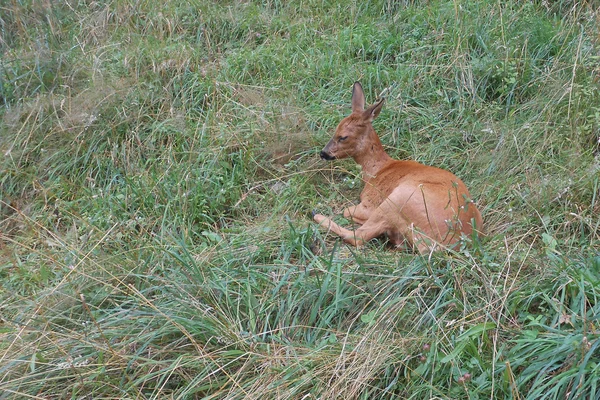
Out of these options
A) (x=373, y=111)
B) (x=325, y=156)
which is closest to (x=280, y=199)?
(x=325, y=156)

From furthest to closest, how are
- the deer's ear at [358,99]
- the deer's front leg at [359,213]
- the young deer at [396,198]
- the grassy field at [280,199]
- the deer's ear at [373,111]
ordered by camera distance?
the deer's ear at [358,99] < the deer's ear at [373,111] < the deer's front leg at [359,213] < the young deer at [396,198] < the grassy field at [280,199]

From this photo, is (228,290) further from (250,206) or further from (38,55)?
(38,55)

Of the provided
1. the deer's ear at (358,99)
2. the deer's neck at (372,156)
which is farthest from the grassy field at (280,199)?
the deer's ear at (358,99)

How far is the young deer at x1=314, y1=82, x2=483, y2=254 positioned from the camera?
4.46 meters

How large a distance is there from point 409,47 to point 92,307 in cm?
390

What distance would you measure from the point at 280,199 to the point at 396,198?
38.5 inches

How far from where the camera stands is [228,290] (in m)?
4.02

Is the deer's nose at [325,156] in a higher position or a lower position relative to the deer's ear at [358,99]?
lower

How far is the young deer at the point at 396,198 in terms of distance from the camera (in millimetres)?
4461

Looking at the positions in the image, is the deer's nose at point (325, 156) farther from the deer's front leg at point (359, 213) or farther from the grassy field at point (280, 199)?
the deer's front leg at point (359, 213)

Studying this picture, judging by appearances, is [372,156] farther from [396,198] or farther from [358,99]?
[396,198]

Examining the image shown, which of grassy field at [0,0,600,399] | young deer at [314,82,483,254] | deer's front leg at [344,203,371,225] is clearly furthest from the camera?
deer's front leg at [344,203,371,225]

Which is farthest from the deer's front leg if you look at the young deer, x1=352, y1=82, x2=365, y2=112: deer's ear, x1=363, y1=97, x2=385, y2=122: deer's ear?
x1=352, y1=82, x2=365, y2=112: deer's ear

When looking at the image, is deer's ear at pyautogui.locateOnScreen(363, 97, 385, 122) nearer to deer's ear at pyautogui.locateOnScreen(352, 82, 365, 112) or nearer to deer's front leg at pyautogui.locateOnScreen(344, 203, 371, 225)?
deer's ear at pyautogui.locateOnScreen(352, 82, 365, 112)
